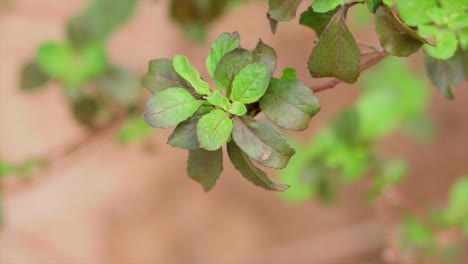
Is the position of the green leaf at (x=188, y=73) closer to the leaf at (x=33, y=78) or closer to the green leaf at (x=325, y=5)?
the green leaf at (x=325, y=5)

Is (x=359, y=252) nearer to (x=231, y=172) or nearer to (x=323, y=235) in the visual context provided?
(x=323, y=235)

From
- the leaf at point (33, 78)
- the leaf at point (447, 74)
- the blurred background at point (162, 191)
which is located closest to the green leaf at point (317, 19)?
the leaf at point (447, 74)

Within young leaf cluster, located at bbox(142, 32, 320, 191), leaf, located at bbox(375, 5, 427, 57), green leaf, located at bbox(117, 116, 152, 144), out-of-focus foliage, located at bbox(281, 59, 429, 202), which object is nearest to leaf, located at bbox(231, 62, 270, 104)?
young leaf cluster, located at bbox(142, 32, 320, 191)

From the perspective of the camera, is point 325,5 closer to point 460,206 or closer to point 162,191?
point 460,206

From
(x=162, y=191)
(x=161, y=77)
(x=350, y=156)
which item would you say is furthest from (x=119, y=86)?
(x=161, y=77)

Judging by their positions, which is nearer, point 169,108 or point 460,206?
point 169,108

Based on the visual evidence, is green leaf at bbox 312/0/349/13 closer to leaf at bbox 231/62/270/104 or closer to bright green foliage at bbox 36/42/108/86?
leaf at bbox 231/62/270/104
